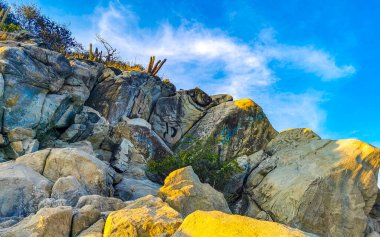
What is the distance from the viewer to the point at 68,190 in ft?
38.3

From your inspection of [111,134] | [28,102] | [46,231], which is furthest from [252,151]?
[46,231]

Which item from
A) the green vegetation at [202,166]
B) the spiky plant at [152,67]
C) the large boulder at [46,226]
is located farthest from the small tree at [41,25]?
the large boulder at [46,226]

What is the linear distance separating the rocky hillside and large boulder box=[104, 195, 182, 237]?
2cm

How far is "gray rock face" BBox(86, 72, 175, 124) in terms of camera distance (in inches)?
898

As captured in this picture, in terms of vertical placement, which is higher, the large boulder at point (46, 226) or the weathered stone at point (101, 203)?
the weathered stone at point (101, 203)

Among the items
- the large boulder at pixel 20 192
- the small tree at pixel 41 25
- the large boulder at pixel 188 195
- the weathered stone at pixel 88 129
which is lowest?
the large boulder at pixel 20 192

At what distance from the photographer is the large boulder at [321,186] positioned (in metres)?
17.9

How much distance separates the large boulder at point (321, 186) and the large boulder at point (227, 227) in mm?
12010

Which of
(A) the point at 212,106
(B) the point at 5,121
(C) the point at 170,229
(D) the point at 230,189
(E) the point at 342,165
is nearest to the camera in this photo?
(C) the point at 170,229

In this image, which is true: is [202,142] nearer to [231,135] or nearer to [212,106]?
[231,135]

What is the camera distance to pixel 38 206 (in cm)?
1060

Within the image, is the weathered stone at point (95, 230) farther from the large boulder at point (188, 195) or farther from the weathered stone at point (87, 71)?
the weathered stone at point (87, 71)

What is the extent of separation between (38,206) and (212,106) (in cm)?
1758

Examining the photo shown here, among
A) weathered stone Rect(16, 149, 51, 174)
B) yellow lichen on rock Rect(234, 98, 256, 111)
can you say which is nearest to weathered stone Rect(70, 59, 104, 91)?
weathered stone Rect(16, 149, 51, 174)
